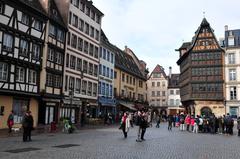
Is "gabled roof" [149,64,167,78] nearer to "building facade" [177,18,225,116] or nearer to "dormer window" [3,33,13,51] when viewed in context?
"building facade" [177,18,225,116]

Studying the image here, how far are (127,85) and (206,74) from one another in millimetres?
14078

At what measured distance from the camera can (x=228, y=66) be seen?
56312 millimetres

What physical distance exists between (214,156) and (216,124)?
1764 centimetres

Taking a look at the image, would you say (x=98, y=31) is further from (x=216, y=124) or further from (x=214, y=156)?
(x=214, y=156)

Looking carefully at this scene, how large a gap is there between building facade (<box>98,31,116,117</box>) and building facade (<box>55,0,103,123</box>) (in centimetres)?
160

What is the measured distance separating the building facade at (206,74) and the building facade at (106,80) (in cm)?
1417

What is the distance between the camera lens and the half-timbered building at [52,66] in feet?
108

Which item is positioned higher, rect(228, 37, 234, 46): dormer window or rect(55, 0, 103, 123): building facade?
rect(228, 37, 234, 46): dormer window

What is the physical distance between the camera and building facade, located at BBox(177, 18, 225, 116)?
5609 cm

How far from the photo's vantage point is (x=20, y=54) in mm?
28969

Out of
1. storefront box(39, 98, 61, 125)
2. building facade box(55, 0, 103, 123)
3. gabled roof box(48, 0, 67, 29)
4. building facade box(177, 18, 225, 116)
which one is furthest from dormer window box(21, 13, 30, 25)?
building facade box(177, 18, 225, 116)

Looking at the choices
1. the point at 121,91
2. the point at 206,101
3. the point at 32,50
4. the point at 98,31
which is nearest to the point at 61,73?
the point at 32,50

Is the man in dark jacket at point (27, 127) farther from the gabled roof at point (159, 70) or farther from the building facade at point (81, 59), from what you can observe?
the gabled roof at point (159, 70)

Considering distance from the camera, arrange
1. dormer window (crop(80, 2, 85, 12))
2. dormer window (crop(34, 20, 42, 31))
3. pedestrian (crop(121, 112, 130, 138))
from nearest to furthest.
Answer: pedestrian (crop(121, 112, 130, 138)) → dormer window (crop(34, 20, 42, 31)) → dormer window (crop(80, 2, 85, 12))
